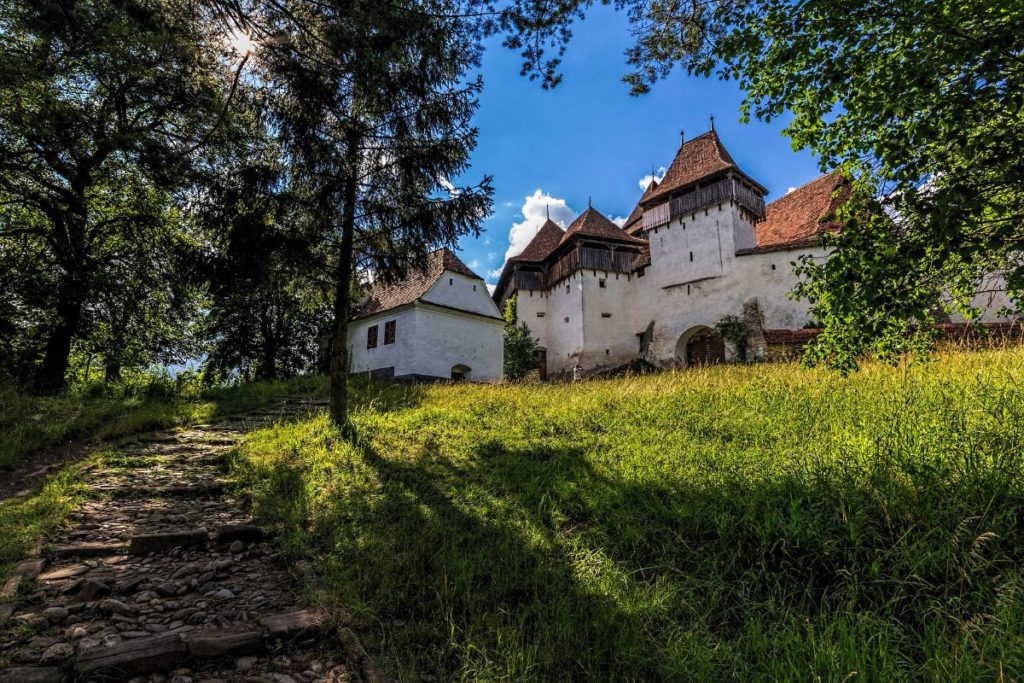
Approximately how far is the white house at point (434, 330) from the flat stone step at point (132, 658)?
18433mm

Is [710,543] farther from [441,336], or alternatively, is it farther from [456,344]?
[456,344]

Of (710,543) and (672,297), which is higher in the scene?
(672,297)

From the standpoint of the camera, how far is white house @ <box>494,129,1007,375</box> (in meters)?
23.5

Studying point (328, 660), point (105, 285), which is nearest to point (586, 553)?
point (328, 660)

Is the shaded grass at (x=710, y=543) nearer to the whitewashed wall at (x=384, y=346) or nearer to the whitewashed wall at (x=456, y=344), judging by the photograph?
the whitewashed wall at (x=456, y=344)

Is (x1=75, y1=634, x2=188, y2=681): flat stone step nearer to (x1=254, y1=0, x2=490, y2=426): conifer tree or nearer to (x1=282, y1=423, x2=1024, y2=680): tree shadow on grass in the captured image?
(x1=282, y1=423, x2=1024, y2=680): tree shadow on grass

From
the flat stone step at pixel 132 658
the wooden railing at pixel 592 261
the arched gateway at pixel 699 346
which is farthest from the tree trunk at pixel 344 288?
the wooden railing at pixel 592 261

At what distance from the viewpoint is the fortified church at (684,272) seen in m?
23.5

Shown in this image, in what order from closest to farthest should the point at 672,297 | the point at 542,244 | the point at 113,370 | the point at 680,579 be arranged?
the point at 680,579 < the point at 113,370 < the point at 672,297 < the point at 542,244

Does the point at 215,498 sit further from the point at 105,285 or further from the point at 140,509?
the point at 105,285

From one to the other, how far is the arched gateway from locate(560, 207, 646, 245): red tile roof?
7.82 meters

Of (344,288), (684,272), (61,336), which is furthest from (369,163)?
(684,272)

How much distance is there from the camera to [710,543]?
11.2ft

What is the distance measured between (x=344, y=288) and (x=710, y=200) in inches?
887
